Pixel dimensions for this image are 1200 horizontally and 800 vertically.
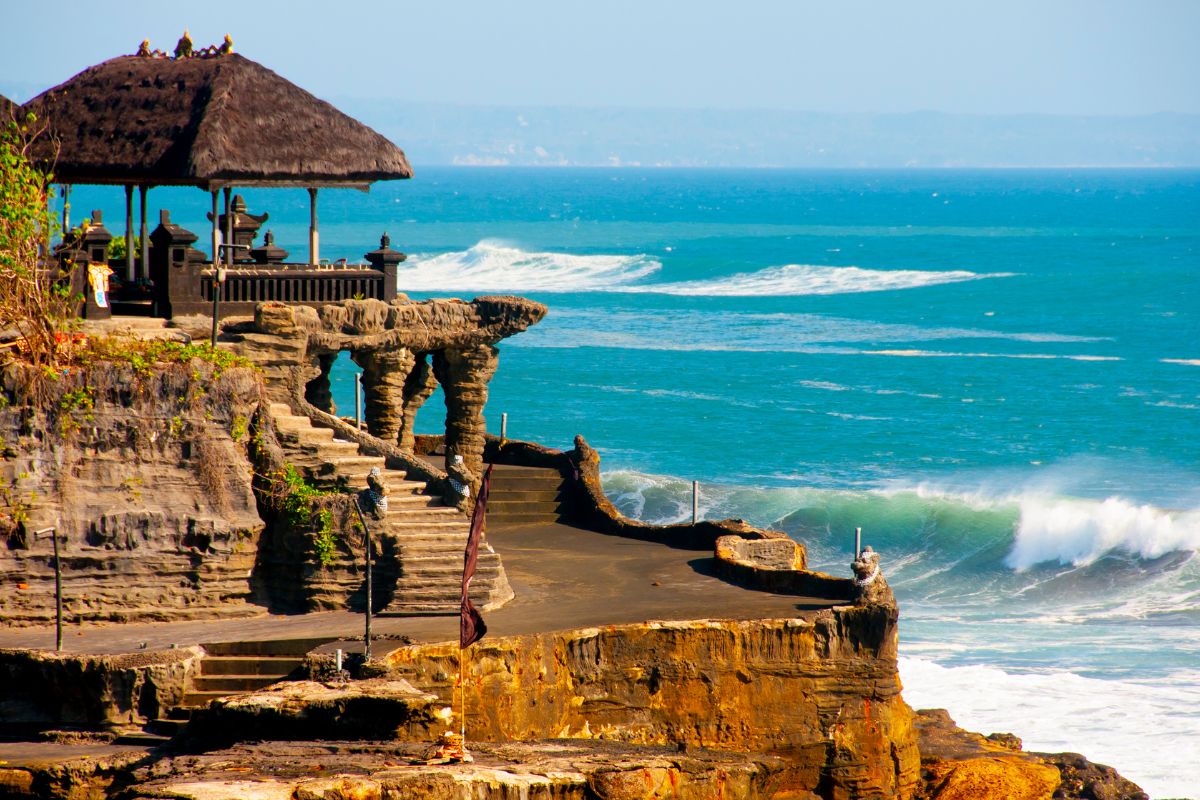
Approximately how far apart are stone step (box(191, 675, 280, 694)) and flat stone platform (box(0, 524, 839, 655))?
0.99 metres

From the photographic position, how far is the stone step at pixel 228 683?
26203 millimetres

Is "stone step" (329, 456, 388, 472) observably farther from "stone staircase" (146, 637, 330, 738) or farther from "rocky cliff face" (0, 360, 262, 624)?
"stone staircase" (146, 637, 330, 738)

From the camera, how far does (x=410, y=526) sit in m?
29.4

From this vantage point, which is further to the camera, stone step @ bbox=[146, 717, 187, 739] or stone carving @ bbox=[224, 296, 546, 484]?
stone carving @ bbox=[224, 296, 546, 484]

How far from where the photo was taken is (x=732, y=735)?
28.9 m

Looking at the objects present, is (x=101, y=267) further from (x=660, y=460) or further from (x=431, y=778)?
(x=660, y=460)

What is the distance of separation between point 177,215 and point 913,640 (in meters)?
143

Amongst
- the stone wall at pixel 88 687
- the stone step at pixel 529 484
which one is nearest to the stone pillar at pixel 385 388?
the stone step at pixel 529 484

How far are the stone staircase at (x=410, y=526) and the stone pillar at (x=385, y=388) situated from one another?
161 inches

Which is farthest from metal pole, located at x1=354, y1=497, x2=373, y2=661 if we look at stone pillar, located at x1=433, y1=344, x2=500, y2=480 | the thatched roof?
stone pillar, located at x1=433, y1=344, x2=500, y2=480

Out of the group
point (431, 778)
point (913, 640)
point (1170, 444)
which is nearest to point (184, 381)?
point (431, 778)

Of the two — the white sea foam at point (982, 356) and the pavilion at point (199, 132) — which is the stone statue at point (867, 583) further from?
the white sea foam at point (982, 356)

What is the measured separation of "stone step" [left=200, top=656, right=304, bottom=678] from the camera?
26.5m

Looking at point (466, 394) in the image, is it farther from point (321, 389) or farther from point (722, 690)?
point (722, 690)
